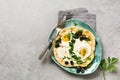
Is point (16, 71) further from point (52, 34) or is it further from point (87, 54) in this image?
→ point (87, 54)

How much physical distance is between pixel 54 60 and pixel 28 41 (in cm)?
16

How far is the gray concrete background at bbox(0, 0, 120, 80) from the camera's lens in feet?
4.17

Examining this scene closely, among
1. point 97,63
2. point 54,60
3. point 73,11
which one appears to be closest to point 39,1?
point 73,11


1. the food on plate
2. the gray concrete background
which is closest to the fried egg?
the food on plate

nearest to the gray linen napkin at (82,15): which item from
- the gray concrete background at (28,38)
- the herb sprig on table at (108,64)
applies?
the gray concrete background at (28,38)

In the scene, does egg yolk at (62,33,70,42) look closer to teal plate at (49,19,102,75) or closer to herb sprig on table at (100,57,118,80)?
teal plate at (49,19,102,75)

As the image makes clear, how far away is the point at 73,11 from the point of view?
51.2 inches

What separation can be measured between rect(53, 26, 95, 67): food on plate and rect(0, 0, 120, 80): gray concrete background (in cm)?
6

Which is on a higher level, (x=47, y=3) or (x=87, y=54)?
(x=47, y=3)

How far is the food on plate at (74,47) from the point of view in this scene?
4.12 feet

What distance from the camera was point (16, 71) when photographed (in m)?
1.27

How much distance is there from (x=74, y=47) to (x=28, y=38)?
23 centimetres

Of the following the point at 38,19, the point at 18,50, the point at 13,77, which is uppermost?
the point at 38,19

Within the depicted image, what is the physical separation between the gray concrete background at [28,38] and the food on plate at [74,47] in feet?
0.21
